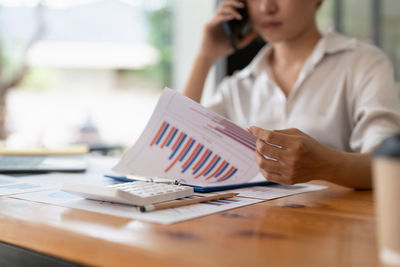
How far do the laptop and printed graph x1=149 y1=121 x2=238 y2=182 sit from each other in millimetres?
283

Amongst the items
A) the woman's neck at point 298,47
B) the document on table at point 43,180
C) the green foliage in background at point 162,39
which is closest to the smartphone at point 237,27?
the woman's neck at point 298,47

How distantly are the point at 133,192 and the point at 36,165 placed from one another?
0.49 meters

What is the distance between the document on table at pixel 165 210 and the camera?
0.53m

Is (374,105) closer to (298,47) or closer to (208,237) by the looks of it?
(298,47)

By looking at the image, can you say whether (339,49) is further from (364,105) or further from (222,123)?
(222,123)

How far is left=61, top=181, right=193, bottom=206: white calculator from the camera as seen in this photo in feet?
1.84

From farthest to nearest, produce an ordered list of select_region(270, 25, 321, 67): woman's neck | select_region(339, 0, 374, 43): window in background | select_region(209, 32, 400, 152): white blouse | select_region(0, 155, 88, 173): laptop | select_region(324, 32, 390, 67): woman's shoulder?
select_region(339, 0, 374, 43): window in background
select_region(270, 25, 321, 67): woman's neck
select_region(324, 32, 390, 67): woman's shoulder
select_region(209, 32, 400, 152): white blouse
select_region(0, 155, 88, 173): laptop

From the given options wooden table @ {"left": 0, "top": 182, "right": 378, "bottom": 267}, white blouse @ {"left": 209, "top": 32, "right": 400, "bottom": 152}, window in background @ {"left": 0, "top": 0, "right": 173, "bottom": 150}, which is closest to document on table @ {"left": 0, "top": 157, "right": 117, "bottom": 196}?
wooden table @ {"left": 0, "top": 182, "right": 378, "bottom": 267}

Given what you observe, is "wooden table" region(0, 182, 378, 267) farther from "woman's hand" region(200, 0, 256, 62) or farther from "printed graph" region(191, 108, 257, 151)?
"woman's hand" region(200, 0, 256, 62)

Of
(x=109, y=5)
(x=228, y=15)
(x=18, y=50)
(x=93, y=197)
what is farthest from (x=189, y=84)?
(x=109, y=5)

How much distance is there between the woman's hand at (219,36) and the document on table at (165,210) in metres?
0.76

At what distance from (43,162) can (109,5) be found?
12.8 feet

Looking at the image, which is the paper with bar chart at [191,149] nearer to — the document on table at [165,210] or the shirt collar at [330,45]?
the document on table at [165,210]

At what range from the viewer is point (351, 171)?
762mm
